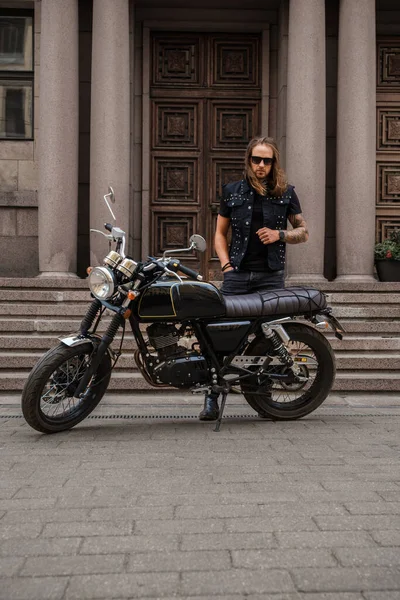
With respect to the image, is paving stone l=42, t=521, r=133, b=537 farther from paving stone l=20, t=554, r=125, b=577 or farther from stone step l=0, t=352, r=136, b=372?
stone step l=0, t=352, r=136, b=372

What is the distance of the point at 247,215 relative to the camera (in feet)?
17.2

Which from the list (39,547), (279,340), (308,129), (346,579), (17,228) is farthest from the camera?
(17,228)

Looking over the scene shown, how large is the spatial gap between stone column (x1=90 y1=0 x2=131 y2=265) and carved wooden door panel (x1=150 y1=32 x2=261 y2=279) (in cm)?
150

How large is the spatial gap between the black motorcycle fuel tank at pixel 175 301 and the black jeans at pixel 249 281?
426 mm

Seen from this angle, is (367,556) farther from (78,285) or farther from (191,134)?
(191,134)

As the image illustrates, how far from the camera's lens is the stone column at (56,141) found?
9.46m

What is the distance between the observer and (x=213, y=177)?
437 inches

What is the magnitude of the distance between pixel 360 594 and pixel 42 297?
6.69 m

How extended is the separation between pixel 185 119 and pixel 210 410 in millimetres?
7114

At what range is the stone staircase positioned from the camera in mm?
6555

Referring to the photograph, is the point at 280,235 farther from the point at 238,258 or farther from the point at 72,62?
the point at 72,62

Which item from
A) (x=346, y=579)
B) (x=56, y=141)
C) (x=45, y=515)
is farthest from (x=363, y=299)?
(x=346, y=579)

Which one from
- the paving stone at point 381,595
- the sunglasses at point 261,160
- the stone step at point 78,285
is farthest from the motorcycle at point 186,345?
the stone step at point 78,285

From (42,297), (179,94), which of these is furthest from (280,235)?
(179,94)
